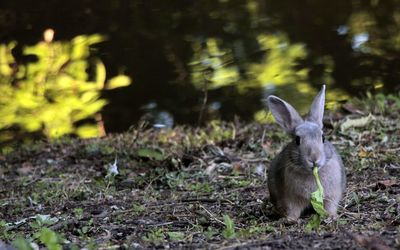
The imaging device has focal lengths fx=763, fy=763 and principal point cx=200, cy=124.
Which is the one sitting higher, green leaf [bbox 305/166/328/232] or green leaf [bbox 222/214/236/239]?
green leaf [bbox 222/214/236/239]

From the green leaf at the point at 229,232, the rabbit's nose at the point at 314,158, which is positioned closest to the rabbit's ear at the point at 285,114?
the rabbit's nose at the point at 314,158

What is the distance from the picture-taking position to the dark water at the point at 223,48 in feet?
27.6

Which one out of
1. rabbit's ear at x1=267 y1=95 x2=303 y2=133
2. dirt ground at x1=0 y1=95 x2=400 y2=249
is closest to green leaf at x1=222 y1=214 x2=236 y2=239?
dirt ground at x1=0 y1=95 x2=400 y2=249

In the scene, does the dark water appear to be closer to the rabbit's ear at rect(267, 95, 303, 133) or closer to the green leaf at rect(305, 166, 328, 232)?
the rabbit's ear at rect(267, 95, 303, 133)

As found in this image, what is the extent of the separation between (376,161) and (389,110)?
1660 mm

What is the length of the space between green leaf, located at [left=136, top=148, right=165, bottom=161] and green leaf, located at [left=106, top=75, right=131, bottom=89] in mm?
2901

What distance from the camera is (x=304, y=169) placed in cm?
386

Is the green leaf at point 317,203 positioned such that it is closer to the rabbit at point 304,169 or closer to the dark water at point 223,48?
the rabbit at point 304,169

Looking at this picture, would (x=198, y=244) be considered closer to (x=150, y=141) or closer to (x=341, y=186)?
(x=341, y=186)

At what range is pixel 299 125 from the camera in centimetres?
400

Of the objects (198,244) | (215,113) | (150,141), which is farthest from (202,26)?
(198,244)

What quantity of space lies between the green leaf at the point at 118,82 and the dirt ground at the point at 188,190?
64.7 inches

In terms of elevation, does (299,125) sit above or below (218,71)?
above

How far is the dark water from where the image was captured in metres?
8.40
